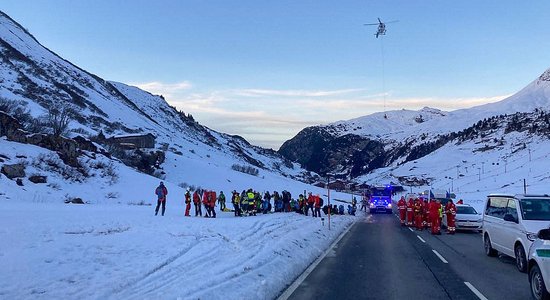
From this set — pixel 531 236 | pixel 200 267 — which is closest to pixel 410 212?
pixel 531 236

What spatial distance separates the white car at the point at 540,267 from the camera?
805 cm

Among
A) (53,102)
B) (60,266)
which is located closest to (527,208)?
(60,266)

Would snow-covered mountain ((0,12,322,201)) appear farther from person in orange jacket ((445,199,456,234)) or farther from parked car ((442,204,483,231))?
parked car ((442,204,483,231))

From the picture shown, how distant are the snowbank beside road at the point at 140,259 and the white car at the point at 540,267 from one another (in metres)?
4.55

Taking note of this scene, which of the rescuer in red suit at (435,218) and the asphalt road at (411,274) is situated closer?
the asphalt road at (411,274)

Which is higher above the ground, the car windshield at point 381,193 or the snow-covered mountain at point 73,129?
the snow-covered mountain at point 73,129

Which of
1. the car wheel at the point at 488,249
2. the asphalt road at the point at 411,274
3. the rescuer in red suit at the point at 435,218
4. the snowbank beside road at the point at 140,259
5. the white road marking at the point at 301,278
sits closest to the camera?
the snowbank beside road at the point at 140,259

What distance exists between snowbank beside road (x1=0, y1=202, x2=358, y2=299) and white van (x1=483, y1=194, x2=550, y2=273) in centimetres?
508

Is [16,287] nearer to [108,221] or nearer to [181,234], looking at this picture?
[181,234]

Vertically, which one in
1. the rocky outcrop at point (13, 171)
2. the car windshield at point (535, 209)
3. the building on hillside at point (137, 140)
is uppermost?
the building on hillside at point (137, 140)

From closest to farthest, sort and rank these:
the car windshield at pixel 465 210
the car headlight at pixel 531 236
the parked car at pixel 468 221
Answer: the car headlight at pixel 531 236 < the parked car at pixel 468 221 < the car windshield at pixel 465 210

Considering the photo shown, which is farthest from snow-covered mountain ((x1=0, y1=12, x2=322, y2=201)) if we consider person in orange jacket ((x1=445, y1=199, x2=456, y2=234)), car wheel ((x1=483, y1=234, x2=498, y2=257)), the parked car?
car wheel ((x1=483, y1=234, x2=498, y2=257))

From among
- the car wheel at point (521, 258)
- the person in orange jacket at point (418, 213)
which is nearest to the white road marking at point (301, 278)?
the car wheel at point (521, 258)

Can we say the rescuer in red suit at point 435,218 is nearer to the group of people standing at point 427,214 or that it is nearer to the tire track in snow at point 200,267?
the group of people standing at point 427,214
